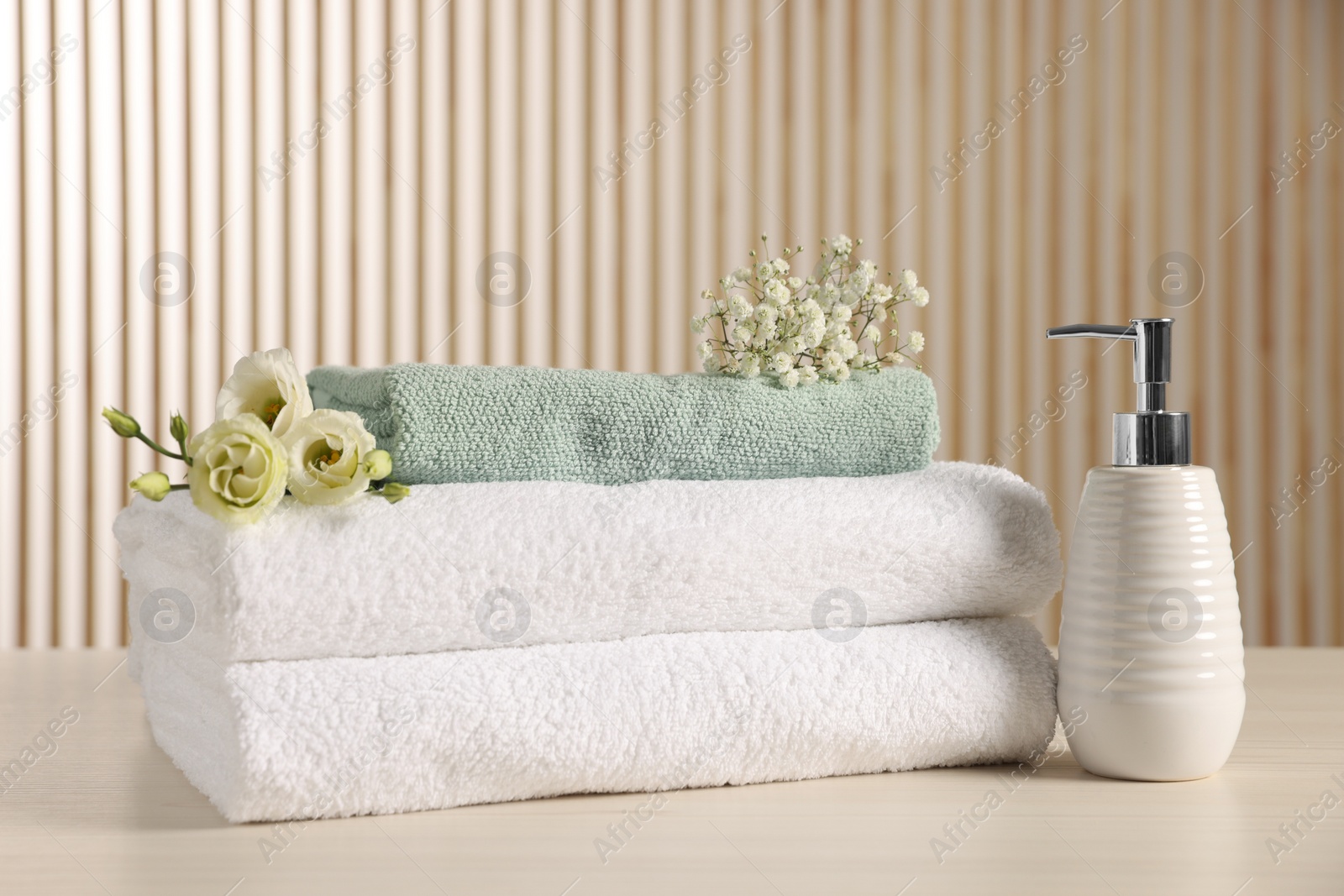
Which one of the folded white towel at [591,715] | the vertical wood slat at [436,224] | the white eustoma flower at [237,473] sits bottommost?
the folded white towel at [591,715]

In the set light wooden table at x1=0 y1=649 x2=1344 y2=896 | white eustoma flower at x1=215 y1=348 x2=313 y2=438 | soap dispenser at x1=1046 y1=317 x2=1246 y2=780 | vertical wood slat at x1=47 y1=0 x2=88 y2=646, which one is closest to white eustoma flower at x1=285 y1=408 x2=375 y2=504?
white eustoma flower at x1=215 y1=348 x2=313 y2=438

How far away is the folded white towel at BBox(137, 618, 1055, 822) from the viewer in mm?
504

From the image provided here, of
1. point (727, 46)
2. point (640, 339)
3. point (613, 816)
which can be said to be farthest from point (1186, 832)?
point (727, 46)

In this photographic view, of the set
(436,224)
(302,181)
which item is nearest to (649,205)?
(436,224)

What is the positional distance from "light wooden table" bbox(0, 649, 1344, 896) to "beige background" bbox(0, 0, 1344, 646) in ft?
2.13

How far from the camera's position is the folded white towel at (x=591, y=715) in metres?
0.50

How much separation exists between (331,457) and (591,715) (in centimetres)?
17

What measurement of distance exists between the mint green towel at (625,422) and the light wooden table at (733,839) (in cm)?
16

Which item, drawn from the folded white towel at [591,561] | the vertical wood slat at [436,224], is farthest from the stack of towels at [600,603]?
the vertical wood slat at [436,224]

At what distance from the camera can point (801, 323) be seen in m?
0.68

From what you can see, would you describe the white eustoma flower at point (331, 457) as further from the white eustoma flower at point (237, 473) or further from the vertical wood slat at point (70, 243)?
the vertical wood slat at point (70, 243)

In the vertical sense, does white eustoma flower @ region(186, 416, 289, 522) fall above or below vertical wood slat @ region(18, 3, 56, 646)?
below

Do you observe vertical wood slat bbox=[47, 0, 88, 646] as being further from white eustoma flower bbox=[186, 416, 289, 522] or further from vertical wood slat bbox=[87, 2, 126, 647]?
white eustoma flower bbox=[186, 416, 289, 522]

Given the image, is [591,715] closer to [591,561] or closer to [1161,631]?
[591,561]
